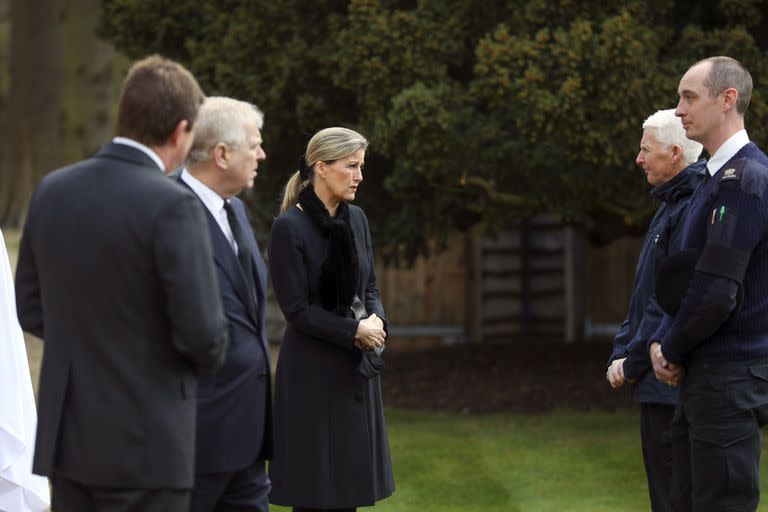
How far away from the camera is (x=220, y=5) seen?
11.2m

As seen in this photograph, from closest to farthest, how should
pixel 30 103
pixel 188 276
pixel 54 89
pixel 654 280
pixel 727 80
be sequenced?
pixel 188 276 < pixel 727 80 < pixel 654 280 < pixel 30 103 < pixel 54 89

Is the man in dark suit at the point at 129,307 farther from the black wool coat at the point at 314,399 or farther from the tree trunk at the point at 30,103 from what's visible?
the tree trunk at the point at 30,103

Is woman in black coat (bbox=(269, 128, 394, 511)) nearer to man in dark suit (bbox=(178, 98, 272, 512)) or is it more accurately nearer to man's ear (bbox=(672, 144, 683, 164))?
man in dark suit (bbox=(178, 98, 272, 512))

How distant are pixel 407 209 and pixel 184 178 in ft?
22.0

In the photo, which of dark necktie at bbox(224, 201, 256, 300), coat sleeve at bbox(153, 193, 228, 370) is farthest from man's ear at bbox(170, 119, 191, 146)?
dark necktie at bbox(224, 201, 256, 300)

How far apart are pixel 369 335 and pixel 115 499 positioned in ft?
6.25

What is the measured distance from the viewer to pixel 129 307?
348 centimetres

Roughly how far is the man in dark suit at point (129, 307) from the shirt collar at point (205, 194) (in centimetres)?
57

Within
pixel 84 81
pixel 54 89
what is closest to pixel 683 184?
pixel 84 81

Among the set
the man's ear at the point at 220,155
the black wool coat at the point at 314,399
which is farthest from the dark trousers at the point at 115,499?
the black wool coat at the point at 314,399

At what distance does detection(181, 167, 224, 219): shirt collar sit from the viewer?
4.18 metres

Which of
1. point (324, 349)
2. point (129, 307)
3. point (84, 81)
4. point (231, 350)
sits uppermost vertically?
point (129, 307)

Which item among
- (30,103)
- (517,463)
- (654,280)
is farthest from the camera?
(30,103)

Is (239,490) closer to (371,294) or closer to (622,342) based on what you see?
(371,294)
